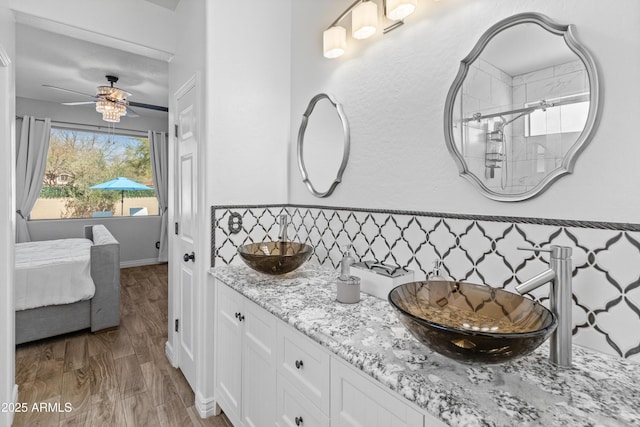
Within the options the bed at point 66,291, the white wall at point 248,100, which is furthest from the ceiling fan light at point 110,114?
the white wall at point 248,100

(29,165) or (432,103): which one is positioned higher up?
(29,165)

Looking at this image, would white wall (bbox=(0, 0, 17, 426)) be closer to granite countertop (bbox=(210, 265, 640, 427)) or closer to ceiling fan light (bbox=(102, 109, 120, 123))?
granite countertop (bbox=(210, 265, 640, 427))

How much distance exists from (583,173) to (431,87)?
671 millimetres

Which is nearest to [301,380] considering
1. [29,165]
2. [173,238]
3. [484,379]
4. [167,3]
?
[484,379]

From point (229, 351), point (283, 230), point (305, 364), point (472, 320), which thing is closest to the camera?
point (472, 320)

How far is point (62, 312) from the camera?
9.53ft

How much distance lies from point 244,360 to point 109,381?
4.72ft

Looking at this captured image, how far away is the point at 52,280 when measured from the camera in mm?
2834

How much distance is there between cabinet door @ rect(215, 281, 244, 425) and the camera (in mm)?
A: 1619

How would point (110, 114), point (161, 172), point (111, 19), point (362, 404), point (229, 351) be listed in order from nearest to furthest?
1. point (362, 404)
2. point (229, 351)
3. point (111, 19)
4. point (110, 114)
5. point (161, 172)

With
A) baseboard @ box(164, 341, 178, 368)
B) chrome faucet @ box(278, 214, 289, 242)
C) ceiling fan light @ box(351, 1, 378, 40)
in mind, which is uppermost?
ceiling fan light @ box(351, 1, 378, 40)

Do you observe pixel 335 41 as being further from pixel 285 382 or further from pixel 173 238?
pixel 173 238

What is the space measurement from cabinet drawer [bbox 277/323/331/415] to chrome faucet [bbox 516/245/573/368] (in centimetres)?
65

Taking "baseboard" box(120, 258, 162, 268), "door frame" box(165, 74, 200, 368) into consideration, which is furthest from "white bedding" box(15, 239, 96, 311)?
"baseboard" box(120, 258, 162, 268)
